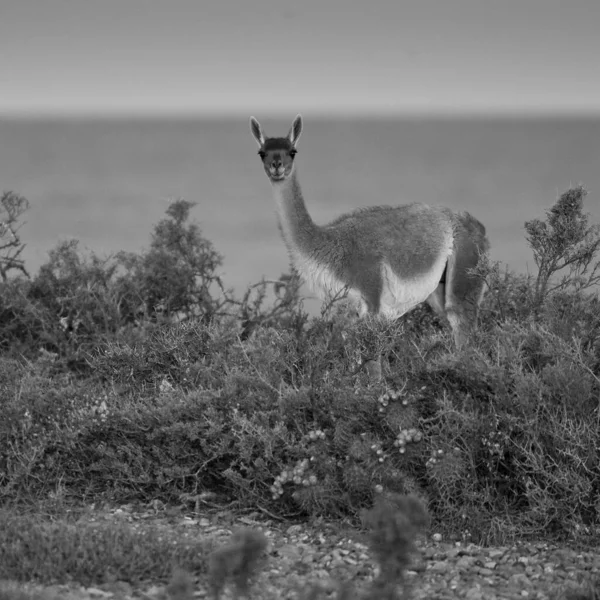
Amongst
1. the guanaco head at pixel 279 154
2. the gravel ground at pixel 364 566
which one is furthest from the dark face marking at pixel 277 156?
the gravel ground at pixel 364 566

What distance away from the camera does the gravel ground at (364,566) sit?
5777 mm

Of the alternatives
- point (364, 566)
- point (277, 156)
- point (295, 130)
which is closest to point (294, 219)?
point (277, 156)

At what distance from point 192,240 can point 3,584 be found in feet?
21.7

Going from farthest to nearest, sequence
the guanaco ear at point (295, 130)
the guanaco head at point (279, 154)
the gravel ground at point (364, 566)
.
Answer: the guanaco ear at point (295, 130)
the guanaco head at point (279, 154)
the gravel ground at point (364, 566)

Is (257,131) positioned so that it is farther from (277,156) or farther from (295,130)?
(277,156)

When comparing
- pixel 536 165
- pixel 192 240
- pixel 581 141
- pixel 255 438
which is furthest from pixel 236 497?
pixel 581 141

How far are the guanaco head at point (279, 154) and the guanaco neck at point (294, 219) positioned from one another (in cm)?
11

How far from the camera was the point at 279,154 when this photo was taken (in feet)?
32.6

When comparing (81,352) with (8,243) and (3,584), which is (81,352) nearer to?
(8,243)

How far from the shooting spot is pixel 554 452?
6918mm

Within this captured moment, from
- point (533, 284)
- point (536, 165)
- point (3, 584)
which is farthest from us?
point (536, 165)

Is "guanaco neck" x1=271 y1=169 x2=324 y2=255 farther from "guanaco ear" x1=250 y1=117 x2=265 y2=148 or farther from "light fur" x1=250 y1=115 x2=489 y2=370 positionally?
"guanaco ear" x1=250 y1=117 x2=265 y2=148

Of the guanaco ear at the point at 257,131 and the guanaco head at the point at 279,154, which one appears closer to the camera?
the guanaco head at the point at 279,154

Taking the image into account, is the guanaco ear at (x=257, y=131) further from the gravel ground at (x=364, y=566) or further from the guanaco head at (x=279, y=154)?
the gravel ground at (x=364, y=566)
